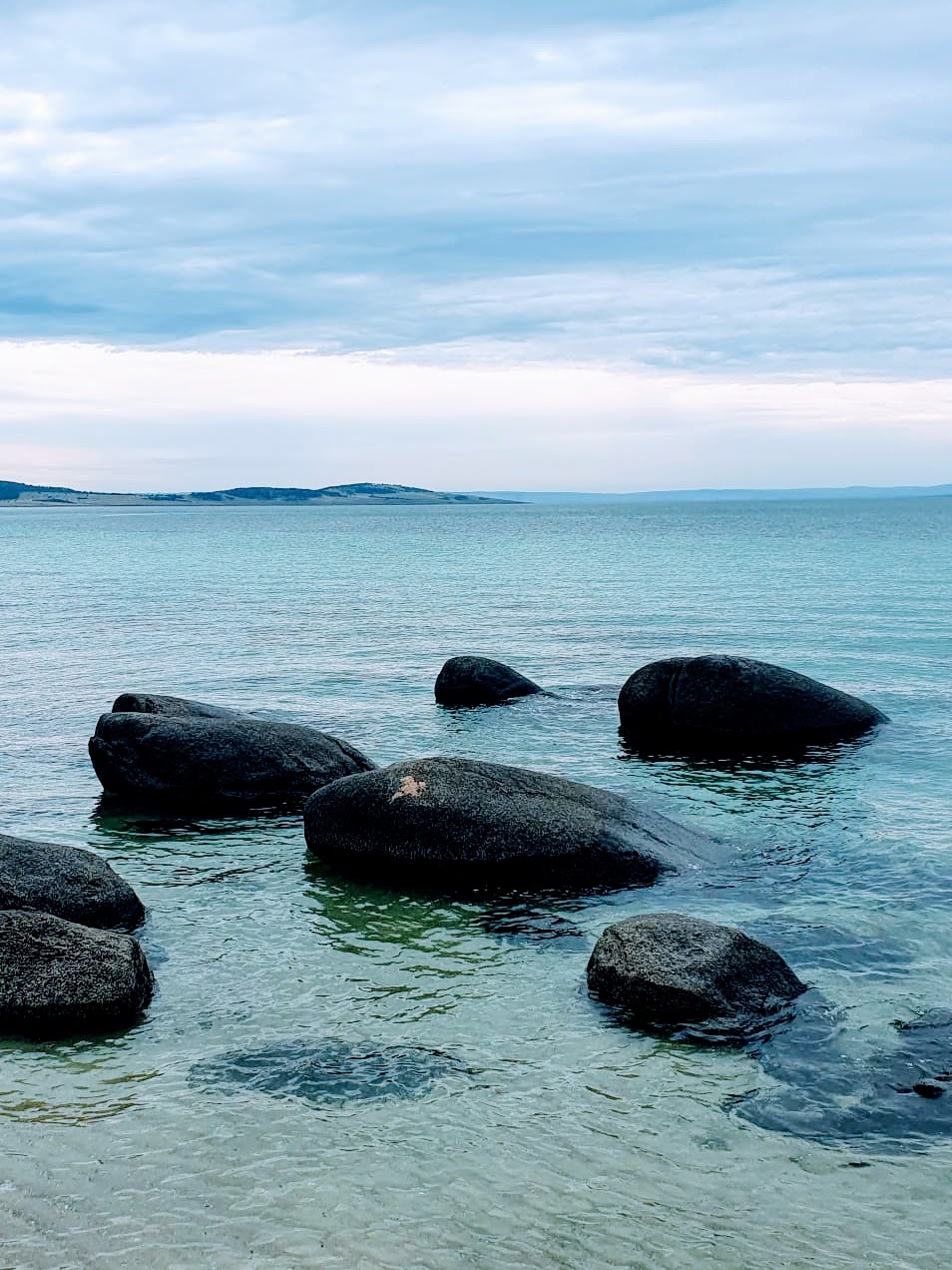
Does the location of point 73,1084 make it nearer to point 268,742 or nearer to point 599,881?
point 599,881

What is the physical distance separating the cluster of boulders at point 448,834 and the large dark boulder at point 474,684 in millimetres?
3972

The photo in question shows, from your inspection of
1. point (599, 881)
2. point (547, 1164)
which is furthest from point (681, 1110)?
point (599, 881)

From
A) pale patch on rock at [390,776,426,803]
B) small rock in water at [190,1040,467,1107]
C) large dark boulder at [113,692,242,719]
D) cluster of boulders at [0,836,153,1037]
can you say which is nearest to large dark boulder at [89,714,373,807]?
large dark boulder at [113,692,242,719]

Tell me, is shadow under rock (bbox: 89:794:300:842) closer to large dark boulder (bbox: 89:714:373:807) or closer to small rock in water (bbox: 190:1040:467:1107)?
large dark boulder (bbox: 89:714:373:807)

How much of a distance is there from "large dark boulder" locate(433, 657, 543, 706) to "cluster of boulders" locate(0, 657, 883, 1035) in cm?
397

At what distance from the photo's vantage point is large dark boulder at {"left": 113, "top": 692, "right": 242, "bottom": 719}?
1989 cm

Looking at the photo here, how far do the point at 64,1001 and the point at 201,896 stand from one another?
3.79 meters

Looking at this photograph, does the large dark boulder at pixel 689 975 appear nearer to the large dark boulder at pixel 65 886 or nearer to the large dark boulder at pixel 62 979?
the large dark boulder at pixel 62 979

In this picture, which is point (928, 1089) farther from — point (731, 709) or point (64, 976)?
point (731, 709)

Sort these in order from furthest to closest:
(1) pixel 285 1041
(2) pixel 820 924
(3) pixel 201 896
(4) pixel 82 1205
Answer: (3) pixel 201 896, (2) pixel 820 924, (1) pixel 285 1041, (4) pixel 82 1205

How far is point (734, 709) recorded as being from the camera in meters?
22.8

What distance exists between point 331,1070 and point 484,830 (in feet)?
16.6

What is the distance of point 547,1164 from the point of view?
29.2ft

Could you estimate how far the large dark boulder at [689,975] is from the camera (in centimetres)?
1092
